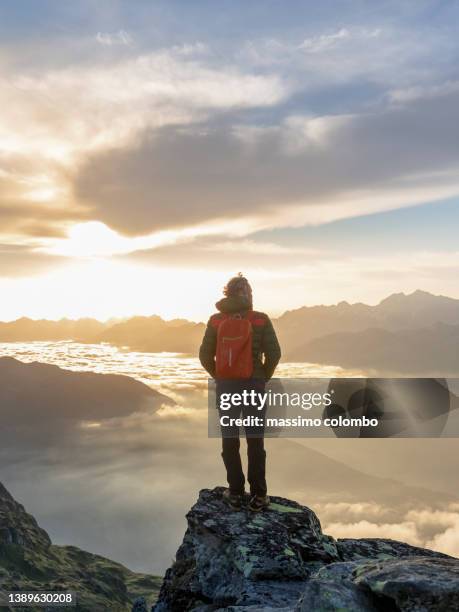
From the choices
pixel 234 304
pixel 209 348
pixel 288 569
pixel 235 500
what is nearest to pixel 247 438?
pixel 235 500

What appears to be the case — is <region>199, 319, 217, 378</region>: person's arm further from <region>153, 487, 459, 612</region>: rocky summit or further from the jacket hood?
<region>153, 487, 459, 612</region>: rocky summit

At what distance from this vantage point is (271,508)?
1628cm

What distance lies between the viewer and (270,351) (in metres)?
14.7

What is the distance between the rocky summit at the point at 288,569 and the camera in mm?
9492

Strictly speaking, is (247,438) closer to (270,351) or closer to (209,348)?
(270,351)

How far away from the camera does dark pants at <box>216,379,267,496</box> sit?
47.4 ft

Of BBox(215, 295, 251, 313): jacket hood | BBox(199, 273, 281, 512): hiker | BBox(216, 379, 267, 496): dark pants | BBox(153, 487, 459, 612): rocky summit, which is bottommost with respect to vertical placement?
BBox(153, 487, 459, 612): rocky summit

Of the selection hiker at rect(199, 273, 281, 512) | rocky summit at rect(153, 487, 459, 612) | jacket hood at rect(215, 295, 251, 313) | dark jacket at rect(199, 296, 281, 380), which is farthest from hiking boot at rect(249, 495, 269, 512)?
jacket hood at rect(215, 295, 251, 313)

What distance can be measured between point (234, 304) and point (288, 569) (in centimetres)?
702

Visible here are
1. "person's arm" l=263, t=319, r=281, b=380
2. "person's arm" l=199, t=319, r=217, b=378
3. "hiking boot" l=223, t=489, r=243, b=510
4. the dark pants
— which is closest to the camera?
the dark pants

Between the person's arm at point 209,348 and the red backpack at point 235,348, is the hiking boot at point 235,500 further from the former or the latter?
the red backpack at point 235,348

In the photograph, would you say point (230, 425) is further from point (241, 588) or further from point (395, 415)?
point (395, 415)

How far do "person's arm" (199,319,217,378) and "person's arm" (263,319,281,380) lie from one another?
144 cm

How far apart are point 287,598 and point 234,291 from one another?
25.1 ft
